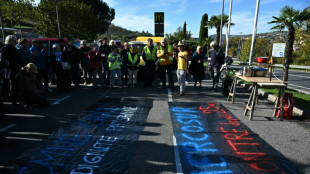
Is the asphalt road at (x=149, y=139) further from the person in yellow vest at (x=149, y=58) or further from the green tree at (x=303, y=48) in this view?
the green tree at (x=303, y=48)

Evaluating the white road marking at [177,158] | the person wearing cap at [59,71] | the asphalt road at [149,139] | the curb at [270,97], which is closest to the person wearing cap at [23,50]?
the person wearing cap at [59,71]

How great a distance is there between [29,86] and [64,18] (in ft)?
83.5

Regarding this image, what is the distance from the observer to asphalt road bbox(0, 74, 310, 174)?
120 inches

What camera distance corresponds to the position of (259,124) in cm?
497

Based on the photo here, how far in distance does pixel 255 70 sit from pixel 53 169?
5.55m

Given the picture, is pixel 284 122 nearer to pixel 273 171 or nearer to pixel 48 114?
pixel 273 171

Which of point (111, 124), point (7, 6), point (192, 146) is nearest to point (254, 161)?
point (192, 146)

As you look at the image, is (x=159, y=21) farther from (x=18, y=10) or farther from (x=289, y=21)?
(x=18, y=10)

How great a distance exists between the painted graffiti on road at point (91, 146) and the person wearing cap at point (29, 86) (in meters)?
1.65

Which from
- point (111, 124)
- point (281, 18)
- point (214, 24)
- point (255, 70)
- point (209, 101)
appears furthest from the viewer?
point (214, 24)

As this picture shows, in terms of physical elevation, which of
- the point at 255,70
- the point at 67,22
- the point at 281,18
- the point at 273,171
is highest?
the point at 67,22

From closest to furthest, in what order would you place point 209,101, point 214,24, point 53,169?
point 53,169, point 209,101, point 214,24

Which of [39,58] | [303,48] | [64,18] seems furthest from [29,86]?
[303,48]

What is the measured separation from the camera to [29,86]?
19.0 feet
